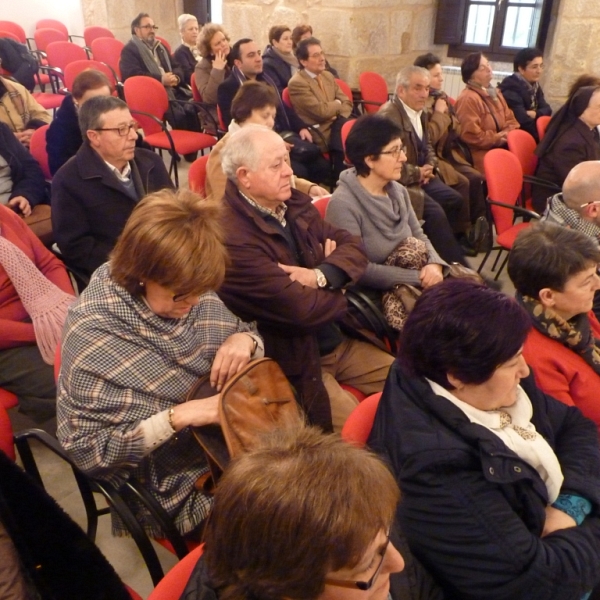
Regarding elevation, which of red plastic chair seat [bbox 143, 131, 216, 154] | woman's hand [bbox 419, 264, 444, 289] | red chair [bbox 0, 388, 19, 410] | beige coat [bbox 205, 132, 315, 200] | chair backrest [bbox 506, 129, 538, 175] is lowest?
red chair [bbox 0, 388, 19, 410]

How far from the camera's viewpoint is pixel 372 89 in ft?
18.1

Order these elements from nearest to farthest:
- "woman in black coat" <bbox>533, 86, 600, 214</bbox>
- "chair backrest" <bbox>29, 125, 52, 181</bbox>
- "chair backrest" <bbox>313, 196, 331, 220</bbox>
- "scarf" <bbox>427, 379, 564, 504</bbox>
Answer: "scarf" <bbox>427, 379, 564, 504</bbox>
"chair backrest" <bbox>313, 196, 331, 220</bbox>
"chair backrest" <bbox>29, 125, 52, 181</bbox>
"woman in black coat" <bbox>533, 86, 600, 214</bbox>

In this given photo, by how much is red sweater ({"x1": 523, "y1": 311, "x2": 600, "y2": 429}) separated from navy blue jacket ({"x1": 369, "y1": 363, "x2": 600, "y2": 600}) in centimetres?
46

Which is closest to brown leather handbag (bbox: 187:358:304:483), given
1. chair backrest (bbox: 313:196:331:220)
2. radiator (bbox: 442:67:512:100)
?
chair backrest (bbox: 313:196:331:220)

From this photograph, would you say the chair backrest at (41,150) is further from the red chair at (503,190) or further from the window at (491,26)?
the window at (491,26)

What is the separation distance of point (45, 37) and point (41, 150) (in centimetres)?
546

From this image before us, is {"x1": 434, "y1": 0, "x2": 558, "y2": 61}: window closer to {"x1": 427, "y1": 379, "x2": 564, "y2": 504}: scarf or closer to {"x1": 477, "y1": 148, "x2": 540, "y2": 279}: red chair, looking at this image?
{"x1": 477, "y1": 148, "x2": 540, "y2": 279}: red chair

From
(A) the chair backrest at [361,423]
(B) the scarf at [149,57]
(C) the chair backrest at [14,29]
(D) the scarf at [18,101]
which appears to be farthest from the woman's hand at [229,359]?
(C) the chair backrest at [14,29]

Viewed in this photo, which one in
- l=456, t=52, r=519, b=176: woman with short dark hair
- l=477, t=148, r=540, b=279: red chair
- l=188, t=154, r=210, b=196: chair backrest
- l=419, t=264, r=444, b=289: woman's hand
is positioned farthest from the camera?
l=456, t=52, r=519, b=176: woman with short dark hair

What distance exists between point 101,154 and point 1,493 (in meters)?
1.77

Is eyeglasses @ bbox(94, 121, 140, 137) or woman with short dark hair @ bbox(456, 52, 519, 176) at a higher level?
eyeglasses @ bbox(94, 121, 140, 137)

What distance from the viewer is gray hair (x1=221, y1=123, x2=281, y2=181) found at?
1.94 meters

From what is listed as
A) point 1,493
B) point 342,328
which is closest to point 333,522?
point 1,493

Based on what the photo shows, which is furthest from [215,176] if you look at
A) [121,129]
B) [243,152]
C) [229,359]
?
[229,359]
